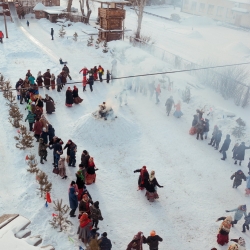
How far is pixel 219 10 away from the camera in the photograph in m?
44.5

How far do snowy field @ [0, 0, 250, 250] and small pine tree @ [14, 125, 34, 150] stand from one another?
0.95ft

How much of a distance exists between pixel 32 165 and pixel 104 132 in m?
3.70

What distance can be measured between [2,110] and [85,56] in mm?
10998

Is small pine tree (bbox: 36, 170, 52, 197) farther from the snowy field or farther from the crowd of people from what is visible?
the crowd of people

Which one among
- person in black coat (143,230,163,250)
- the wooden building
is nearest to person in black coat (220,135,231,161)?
Answer: person in black coat (143,230,163,250)

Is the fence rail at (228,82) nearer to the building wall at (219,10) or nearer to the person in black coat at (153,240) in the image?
the person in black coat at (153,240)

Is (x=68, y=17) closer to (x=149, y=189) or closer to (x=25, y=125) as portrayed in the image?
(x=25, y=125)

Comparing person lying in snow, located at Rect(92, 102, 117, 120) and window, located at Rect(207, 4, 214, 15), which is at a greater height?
window, located at Rect(207, 4, 214, 15)

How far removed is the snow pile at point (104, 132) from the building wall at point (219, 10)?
33064mm

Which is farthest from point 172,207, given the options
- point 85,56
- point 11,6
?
point 11,6

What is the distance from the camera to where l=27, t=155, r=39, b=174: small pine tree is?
1071 centimetres

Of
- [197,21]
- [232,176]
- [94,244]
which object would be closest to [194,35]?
[197,21]

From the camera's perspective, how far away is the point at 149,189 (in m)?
10.2

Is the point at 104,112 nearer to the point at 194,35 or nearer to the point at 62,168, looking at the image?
the point at 62,168
